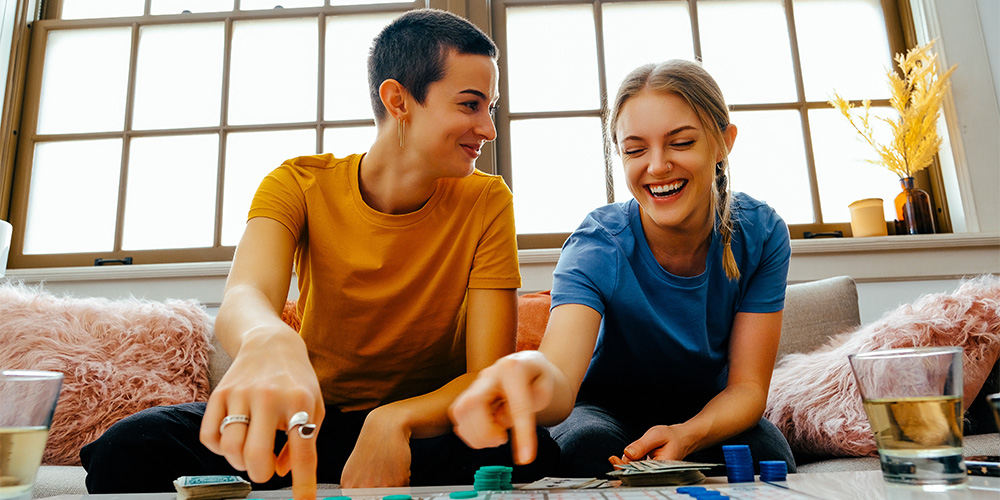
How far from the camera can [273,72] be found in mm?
2492

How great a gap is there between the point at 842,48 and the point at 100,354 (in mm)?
2573

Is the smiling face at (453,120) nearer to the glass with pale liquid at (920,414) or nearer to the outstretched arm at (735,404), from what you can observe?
the outstretched arm at (735,404)

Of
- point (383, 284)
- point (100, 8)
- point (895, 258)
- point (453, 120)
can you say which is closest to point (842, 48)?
point (895, 258)

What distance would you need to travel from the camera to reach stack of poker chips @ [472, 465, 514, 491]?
585 mm

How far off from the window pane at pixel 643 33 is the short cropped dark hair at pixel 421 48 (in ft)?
4.23

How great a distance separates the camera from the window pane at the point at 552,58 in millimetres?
2451

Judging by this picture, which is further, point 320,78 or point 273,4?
point 273,4

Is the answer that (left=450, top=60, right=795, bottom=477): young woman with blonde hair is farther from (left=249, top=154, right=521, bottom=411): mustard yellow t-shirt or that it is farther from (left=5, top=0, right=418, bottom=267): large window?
(left=5, top=0, right=418, bottom=267): large window

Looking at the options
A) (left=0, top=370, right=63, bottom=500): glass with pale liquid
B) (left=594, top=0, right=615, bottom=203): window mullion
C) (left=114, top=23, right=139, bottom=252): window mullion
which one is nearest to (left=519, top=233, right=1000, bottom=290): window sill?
(left=594, top=0, right=615, bottom=203): window mullion

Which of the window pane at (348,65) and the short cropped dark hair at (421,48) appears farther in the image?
the window pane at (348,65)

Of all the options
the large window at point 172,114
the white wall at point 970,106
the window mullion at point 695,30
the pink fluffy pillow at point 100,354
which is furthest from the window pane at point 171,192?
the white wall at point 970,106

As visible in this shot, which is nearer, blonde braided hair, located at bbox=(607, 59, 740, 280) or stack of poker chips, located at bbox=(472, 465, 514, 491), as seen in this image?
stack of poker chips, located at bbox=(472, 465, 514, 491)

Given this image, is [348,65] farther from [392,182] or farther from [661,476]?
[661,476]

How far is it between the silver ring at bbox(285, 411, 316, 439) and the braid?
2.76ft
